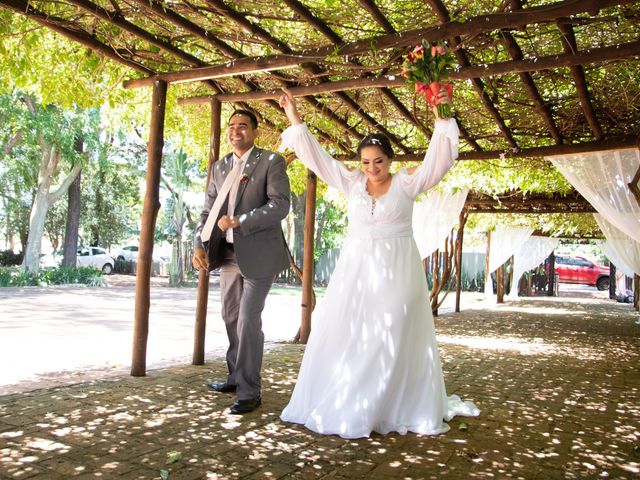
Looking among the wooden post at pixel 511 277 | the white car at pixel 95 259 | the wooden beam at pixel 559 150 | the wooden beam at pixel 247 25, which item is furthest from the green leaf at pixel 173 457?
the white car at pixel 95 259

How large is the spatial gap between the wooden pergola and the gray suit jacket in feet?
3.51

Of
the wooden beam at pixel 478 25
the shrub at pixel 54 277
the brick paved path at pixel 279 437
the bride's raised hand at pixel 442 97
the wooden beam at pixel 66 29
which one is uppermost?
the wooden beam at pixel 66 29

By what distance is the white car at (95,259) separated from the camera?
2567cm

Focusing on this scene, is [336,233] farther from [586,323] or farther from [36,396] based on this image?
[36,396]

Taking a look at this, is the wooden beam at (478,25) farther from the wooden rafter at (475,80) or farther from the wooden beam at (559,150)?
the wooden beam at (559,150)

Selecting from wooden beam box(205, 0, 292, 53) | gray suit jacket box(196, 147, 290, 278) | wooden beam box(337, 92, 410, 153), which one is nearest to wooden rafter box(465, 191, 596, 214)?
wooden beam box(337, 92, 410, 153)

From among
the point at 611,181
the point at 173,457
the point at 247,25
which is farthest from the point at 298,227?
the point at 173,457

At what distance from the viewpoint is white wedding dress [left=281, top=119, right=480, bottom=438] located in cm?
338

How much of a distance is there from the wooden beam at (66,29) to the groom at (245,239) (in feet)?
4.74

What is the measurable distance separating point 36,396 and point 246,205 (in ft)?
6.30

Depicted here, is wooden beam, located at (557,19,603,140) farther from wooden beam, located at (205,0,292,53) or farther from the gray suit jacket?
the gray suit jacket

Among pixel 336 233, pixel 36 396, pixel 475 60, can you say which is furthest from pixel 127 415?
pixel 336 233

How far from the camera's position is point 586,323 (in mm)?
12070

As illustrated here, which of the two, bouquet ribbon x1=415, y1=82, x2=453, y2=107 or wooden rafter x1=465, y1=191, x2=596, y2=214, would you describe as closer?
bouquet ribbon x1=415, y1=82, x2=453, y2=107
